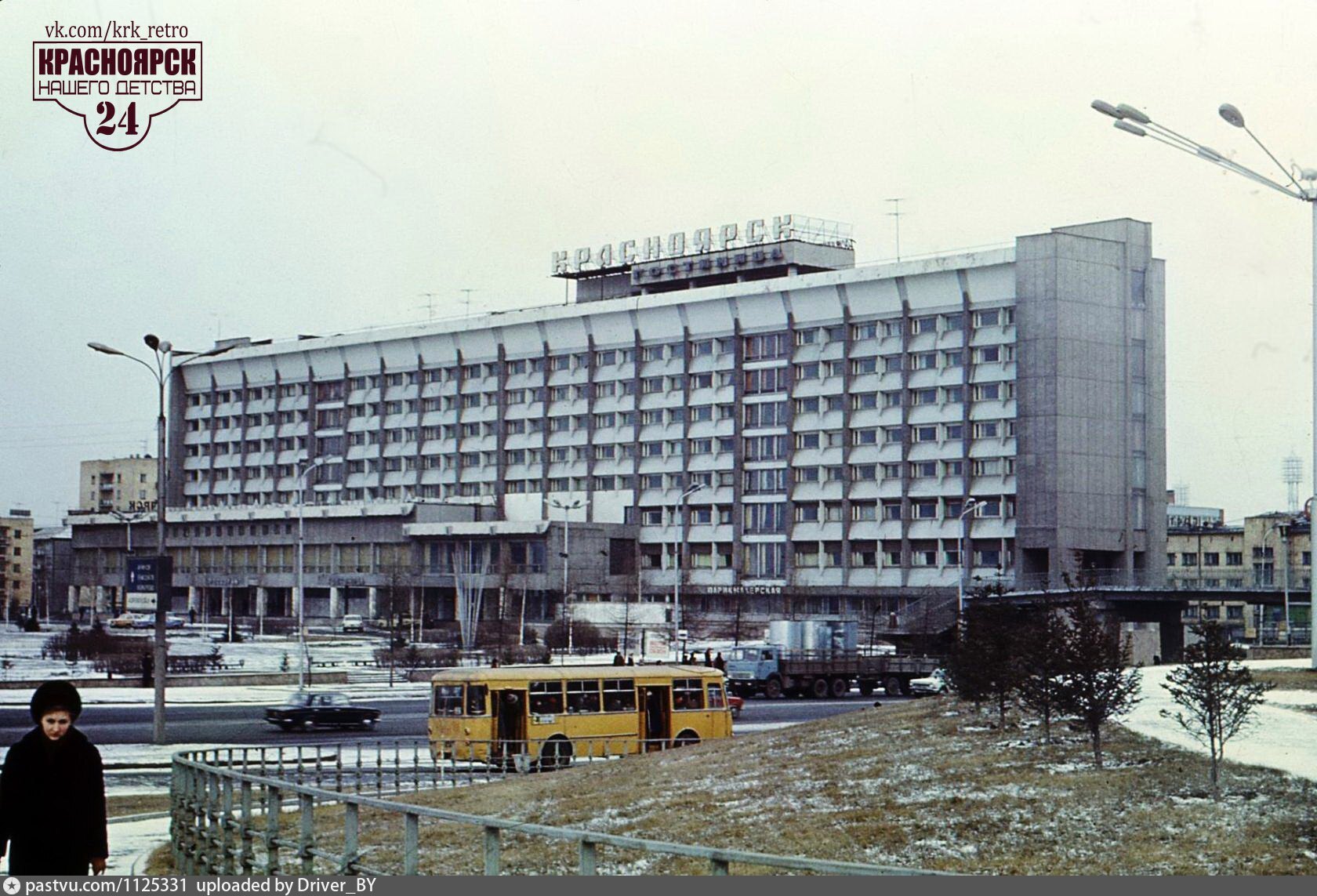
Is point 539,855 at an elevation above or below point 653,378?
below

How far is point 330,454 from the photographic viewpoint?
481 feet

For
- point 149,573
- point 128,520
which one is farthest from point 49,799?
point 128,520

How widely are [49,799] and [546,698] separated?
2800 centimetres

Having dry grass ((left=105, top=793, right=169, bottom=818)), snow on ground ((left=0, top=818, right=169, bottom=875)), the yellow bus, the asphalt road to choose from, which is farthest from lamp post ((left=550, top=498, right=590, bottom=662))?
snow on ground ((left=0, top=818, right=169, bottom=875))

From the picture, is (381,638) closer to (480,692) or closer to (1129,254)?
(1129,254)

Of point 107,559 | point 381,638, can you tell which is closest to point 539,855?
point 381,638

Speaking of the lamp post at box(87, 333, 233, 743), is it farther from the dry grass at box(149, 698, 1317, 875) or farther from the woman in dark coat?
the woman in dark coat

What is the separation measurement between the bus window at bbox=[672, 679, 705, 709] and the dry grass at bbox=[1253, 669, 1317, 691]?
500 inches

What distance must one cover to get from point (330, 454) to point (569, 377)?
26354mm

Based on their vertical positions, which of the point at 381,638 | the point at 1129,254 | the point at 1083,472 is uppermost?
the point at 1129,254

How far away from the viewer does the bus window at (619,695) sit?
130ft

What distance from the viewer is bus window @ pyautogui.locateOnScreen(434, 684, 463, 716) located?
126 ft

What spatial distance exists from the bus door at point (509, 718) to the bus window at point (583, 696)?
1.15 meters

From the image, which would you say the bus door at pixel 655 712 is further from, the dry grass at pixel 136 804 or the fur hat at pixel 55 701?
the fur hat at pixel 55 701
